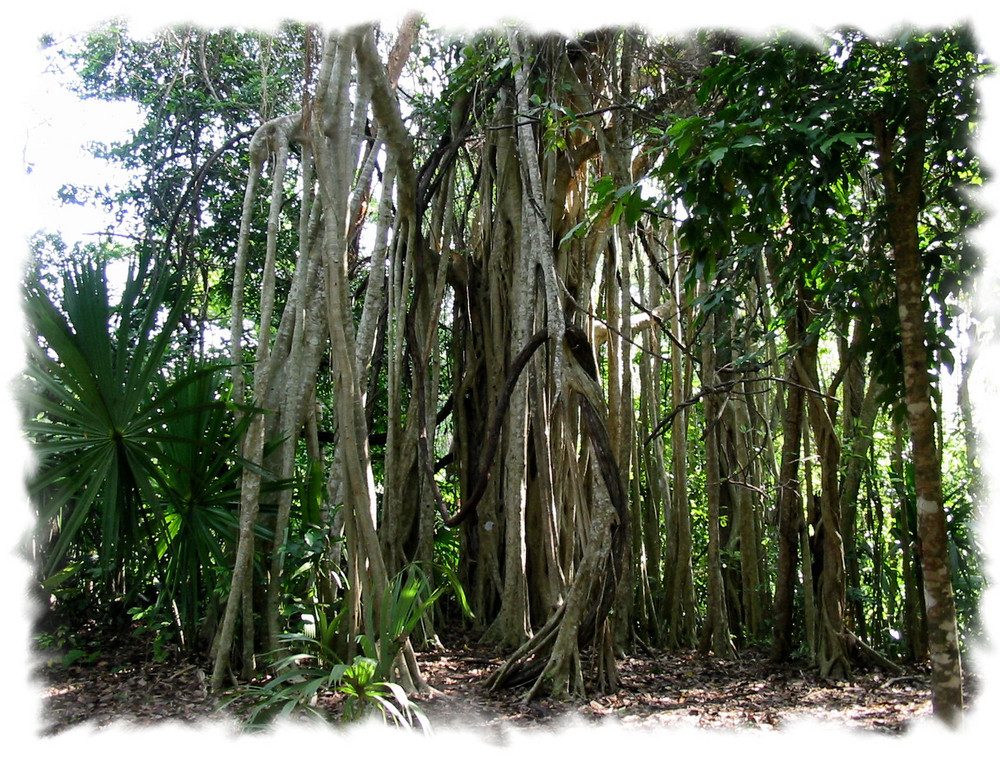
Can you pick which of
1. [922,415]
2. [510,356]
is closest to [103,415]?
[510,356]

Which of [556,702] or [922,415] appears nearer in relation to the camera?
[922,415]

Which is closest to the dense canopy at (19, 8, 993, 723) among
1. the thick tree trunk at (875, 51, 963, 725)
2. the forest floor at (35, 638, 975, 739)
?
the thick tree trunk at (875, 51, 963, 725)

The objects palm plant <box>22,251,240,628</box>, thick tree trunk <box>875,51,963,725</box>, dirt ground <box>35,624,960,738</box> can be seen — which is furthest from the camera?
dirt ground <box>35,624,960,738</box>

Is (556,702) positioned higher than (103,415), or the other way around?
(103,415)

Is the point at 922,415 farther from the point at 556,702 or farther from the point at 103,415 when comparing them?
the point at 103,415

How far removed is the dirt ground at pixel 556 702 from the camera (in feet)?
11.0

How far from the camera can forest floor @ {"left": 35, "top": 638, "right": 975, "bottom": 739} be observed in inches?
133

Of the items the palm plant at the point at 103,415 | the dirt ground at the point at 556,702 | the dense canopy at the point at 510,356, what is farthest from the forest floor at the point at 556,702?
the palm plant at the point at 103,415

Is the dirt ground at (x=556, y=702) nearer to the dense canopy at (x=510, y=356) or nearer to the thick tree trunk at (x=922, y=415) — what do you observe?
the dense canopy at (x=510, y=356)

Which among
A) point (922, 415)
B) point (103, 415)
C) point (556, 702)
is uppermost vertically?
point (103, 415)

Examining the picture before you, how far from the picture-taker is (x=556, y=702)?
11.8 ft

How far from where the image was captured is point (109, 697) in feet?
12.0

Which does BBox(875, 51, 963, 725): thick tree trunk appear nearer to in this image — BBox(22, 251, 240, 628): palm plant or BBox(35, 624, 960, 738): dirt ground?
BBox(35, 624, 960, 738): dirt ground

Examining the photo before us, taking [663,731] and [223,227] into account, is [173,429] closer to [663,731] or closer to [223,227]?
[663,731]
